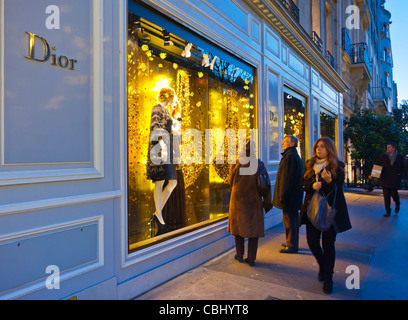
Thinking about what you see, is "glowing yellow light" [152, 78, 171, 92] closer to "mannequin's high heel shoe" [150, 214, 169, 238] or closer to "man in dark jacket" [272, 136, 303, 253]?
"mannequin's high heel shoe" [150, 214, 169, 238]

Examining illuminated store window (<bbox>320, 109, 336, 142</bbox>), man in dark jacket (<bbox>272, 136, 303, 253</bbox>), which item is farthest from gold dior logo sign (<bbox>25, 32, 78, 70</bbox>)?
illuminated store window (<bbox>320, 109, 336, 142</bbox>)

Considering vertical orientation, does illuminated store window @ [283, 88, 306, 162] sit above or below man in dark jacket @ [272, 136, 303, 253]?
above

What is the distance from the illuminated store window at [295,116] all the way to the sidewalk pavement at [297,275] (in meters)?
3.55

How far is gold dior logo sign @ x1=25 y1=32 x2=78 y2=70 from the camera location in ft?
7.84

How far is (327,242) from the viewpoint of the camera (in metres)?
3.22

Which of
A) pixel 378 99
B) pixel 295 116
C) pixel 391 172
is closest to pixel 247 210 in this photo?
pixel 391 172

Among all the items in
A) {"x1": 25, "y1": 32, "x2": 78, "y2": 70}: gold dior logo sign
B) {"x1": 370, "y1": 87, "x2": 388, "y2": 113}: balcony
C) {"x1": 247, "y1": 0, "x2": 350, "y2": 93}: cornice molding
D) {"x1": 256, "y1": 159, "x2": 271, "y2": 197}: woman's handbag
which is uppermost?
{"x1": 370, "y1": 87, "x2": 388, "y2": 113}: balcony

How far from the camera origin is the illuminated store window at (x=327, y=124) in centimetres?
1152

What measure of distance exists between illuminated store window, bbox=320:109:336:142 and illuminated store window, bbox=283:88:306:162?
7.27 feet

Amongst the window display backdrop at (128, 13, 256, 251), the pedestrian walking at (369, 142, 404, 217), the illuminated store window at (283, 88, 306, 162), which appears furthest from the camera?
the illuminated store window at (283, 88, 306, 162)

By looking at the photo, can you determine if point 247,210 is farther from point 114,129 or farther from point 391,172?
point 391,172

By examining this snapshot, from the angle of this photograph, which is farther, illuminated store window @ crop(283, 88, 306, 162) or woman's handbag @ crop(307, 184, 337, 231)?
illuminated store window @ crop(283, 88, 306, 162)

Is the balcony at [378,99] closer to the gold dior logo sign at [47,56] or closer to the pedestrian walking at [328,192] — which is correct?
the pedestrian walking at [328,192]

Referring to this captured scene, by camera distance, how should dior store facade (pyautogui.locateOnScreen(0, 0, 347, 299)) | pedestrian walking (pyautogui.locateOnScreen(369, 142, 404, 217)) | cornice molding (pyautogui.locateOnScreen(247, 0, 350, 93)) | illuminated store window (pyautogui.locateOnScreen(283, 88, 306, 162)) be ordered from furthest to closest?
→ 1. illuminated store window (pyautogui.locateOnScreen(283, 88, 306, 162))
2. pedestrian walking (pyautogui.locateOnScreen(369, 142, 404, 217))
3. cornice molding (pyautogui.locateOnScreen(247, 0, 350, 93))
4. dior store facade (pyautogui.locateOnScreen(0, 0, 347, 299))
